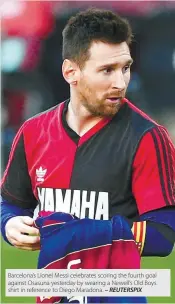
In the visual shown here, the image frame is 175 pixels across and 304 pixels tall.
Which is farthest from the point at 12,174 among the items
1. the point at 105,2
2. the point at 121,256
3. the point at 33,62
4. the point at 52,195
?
the point at 33,62

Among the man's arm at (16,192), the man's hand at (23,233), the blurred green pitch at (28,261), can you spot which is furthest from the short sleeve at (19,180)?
the blurred green pitch at (28,261)

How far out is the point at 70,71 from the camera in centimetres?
223

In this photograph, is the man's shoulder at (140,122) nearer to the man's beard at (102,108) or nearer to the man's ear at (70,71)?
the man's beard at (102,108)

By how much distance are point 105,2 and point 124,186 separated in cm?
128

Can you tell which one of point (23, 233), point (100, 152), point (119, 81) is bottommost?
point (23, 233)

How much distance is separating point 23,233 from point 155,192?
19.2 inches

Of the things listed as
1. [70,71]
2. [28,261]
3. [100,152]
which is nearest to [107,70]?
[70,71]

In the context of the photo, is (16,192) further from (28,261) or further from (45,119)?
(28,261)

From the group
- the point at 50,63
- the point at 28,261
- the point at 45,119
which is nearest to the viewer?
the point at 45,119

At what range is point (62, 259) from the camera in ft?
6.96

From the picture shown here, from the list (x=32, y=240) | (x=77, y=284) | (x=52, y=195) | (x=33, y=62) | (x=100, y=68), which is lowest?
(x=77, y=284)

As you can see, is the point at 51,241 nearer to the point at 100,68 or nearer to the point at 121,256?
the point at 121,256

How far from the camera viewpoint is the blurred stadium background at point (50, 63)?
13.0 ft

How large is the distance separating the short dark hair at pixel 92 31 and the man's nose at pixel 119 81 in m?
0.12
